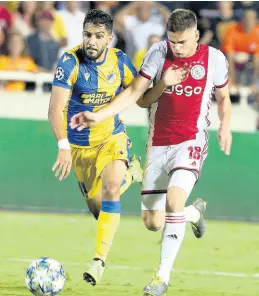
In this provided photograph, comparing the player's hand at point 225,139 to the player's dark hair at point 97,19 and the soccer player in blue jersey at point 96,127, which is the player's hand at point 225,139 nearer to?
the soccer player in blue jersey at point 96,127

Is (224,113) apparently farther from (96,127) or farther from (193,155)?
(96,127)

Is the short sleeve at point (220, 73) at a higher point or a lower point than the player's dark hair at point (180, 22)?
lower

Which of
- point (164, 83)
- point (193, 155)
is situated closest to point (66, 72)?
point (164, 83)

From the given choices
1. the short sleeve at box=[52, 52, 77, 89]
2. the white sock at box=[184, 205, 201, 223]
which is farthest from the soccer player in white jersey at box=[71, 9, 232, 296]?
the white sock at box=[184, 205, 201, 223]

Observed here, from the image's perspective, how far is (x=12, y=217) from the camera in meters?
13.0

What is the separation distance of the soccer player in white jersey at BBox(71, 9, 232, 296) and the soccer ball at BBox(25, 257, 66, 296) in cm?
90

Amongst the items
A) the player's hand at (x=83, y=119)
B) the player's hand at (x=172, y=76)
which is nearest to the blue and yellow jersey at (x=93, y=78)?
the player's hand at (x=83, y=119)

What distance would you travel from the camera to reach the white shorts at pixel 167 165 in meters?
8.67

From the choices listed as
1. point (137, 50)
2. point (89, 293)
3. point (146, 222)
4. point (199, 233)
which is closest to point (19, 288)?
point (89, 293)

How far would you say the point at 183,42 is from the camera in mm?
8461

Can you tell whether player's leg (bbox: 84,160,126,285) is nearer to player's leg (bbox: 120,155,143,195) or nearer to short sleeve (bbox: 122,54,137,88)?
short sleeve (bbox: 122,54,137,88)

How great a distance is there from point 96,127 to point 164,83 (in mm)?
1350

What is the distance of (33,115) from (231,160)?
9.44ft

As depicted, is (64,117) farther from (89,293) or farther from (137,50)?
(137,50)
